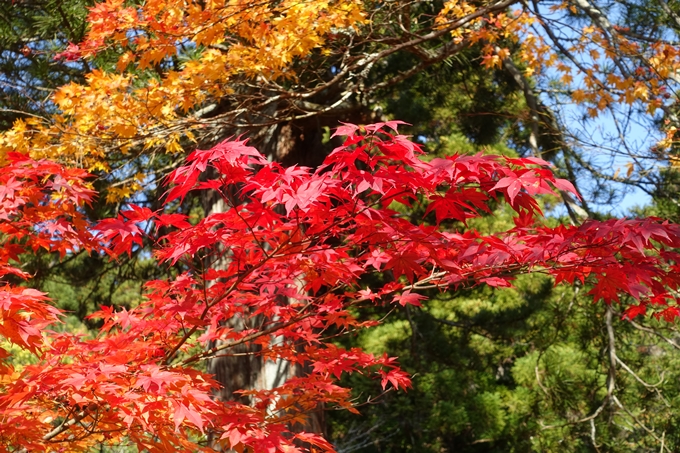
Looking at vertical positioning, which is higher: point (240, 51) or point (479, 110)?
point (479, 110)

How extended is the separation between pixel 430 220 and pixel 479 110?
125cm

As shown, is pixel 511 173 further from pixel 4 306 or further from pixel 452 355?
pixel 452 355

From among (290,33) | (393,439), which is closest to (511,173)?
(290,33)

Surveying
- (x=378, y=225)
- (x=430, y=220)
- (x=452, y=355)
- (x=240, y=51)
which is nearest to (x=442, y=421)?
(x=452, y=355)

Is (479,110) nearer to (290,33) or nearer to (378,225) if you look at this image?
(290,33)

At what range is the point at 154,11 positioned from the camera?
3533 mm

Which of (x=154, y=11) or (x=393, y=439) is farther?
(x=393, y=439)

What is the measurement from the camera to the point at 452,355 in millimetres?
6699

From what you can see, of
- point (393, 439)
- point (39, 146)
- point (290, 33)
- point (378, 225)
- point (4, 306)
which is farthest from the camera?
point (393, 439)

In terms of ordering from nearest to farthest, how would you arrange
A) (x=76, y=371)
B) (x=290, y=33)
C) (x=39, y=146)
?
(x=76, y=371)
(x=290, y=33)
(x=39, y=146)

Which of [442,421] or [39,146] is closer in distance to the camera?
[39,146]

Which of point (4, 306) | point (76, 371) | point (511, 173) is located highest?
point (511, 173)

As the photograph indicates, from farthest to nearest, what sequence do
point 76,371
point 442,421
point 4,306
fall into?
point 442,421
point 76,371
point 4,306

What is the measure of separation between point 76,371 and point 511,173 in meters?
1.32
